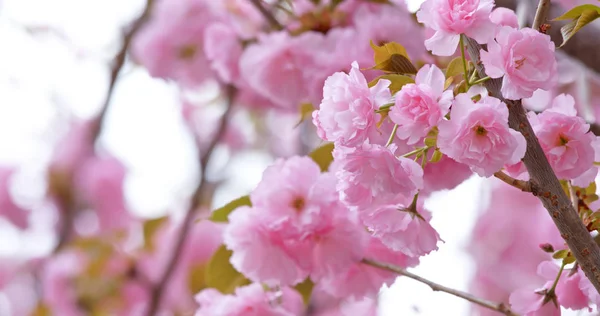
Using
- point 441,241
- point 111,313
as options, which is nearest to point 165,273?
point 111,313

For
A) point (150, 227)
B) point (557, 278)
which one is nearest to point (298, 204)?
point (557, 278)

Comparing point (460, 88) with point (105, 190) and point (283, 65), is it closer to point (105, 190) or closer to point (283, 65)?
point (283, 65)

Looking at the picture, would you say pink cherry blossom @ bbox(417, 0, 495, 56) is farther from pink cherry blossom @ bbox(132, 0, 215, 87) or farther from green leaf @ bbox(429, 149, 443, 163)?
pink cherry blossom @ bbox(132, 0, 215, 87)

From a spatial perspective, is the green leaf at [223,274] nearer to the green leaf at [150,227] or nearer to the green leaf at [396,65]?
the green leaf at [396,65]

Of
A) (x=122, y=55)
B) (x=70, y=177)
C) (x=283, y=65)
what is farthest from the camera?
(x=70, y=177)

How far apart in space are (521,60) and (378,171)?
119 millimetres

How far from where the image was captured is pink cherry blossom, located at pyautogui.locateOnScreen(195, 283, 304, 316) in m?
0.69

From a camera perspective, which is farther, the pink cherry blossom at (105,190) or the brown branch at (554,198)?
the pink cherry blossom at (105,190)

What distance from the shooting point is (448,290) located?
0.63m

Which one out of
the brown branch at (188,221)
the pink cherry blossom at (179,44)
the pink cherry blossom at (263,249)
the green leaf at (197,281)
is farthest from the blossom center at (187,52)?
the pink cherry blossom at (263,249)

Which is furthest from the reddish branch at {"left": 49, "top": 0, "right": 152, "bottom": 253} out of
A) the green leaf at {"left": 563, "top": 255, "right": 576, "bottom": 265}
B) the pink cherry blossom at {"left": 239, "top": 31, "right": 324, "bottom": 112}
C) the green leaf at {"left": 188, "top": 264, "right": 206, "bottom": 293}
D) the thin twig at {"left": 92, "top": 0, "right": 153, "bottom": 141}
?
the green leaf at {"left": 563, "top": 255, "right": 576, "bottom": 265}

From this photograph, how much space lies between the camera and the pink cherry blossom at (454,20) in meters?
0.46

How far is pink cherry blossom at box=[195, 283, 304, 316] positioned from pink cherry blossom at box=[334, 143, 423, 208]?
254 millimetres

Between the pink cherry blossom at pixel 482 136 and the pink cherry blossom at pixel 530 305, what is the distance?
0.55 ft
